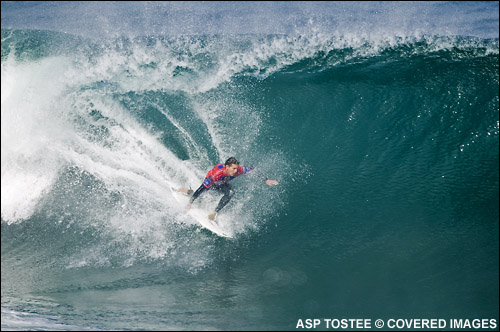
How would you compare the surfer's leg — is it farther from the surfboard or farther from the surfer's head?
the surfer's head

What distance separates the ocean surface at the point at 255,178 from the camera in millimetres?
6512

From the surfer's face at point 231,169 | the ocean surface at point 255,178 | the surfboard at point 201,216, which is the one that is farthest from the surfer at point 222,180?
the ocean surface at point 255,178

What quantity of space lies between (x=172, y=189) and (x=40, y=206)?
115 inches

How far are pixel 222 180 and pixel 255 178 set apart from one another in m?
1.04

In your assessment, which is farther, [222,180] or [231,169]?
[222,180]

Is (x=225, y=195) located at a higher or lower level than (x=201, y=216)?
higher

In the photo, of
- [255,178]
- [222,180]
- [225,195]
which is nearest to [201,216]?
[225,195]

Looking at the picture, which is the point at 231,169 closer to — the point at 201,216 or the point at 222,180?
the point at 222,180

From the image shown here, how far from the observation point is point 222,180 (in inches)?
259

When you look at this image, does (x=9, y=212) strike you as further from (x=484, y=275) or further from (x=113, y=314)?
(x=484, y=275)

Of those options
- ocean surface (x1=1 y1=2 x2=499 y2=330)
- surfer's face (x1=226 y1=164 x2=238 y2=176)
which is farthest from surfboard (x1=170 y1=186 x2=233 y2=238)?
surfer's face (x1=226 y1=164 x2=238 y2=176)

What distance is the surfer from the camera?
20.5 feet

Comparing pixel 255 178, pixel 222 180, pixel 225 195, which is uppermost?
pixel 255 178

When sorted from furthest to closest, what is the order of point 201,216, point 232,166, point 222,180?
point 201,216
point 222,180
point 232,166
